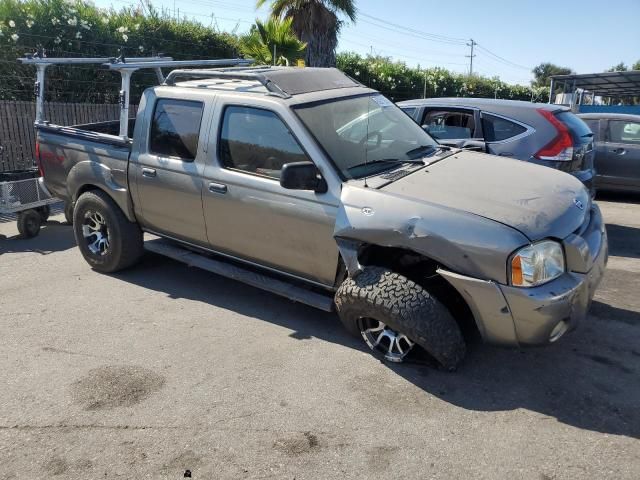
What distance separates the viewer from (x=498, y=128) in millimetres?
6801

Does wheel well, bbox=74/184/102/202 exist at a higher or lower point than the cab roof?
lower

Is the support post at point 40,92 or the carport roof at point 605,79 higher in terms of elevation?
the carport roof at point 605,79

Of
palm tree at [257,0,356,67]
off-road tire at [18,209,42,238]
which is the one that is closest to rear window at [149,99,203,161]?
off-road tire at [18,209,42,238]

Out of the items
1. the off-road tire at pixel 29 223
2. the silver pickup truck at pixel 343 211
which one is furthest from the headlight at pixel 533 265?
the off-road tire at pixel 29 223

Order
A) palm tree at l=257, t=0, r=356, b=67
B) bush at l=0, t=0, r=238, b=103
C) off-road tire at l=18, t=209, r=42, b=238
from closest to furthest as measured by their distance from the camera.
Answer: off-road tire at l=18, t=209, r=42, b=238
bush at l=0, t=0, r=238, b=103
palm tree at l=257, t=0, r=356, b=67

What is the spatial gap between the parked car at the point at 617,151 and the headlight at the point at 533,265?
7103mm

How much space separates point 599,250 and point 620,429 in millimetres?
1176

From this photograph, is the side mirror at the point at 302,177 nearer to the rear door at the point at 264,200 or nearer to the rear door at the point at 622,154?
the rear door at the point at 264,200

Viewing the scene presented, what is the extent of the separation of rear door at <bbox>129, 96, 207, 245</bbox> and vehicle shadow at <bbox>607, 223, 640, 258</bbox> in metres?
4.86

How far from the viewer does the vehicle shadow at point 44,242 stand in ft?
21.7

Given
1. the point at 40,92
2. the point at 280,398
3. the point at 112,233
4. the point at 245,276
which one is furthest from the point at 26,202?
the point at 280,398

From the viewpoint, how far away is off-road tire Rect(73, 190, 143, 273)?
534cm

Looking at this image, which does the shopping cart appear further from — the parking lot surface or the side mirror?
the side mirror

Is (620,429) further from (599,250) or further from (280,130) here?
(280,130)
